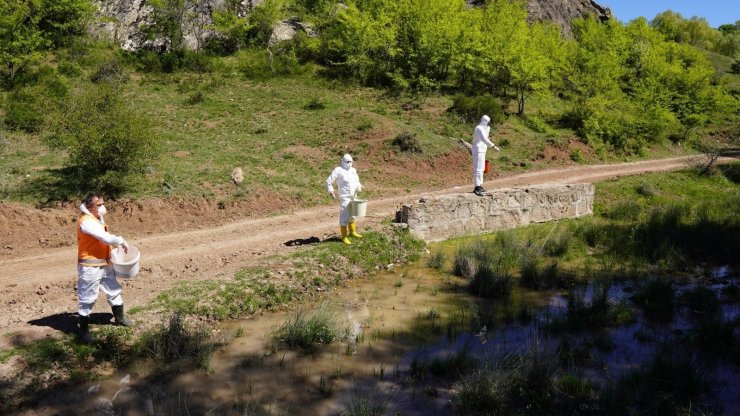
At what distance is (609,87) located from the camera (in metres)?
27.7

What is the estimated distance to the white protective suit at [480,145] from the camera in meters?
13.0

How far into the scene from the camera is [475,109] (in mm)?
24562

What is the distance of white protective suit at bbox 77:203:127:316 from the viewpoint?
6652 millimetres

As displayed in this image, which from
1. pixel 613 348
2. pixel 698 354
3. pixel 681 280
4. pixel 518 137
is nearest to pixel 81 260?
pixel 613 348

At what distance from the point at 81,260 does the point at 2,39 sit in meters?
22.8

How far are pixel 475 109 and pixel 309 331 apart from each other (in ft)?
62.4

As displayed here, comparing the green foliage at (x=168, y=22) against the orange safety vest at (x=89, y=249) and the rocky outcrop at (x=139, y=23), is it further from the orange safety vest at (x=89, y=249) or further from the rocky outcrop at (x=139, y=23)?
the orange safety vest at (x=89, y=249)

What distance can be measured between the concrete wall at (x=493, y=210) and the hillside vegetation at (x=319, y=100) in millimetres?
3730

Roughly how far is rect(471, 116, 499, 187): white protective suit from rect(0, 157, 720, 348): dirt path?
249 centimetres

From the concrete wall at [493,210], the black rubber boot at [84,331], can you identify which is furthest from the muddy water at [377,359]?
the concrete wall at [493,210]

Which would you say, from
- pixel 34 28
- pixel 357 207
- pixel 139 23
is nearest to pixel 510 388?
pixel 357 207

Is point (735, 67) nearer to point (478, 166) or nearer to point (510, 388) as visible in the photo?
point (478, 166)

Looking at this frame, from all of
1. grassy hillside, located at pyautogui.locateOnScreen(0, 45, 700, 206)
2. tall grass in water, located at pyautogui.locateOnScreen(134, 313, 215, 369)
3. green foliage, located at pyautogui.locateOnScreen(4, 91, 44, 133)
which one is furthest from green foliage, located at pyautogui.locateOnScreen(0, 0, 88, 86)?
tall grass in water, located at pyautogui.locateOnScreen(134, 313, 215, 369)

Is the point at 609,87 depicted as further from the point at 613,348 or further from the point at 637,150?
the point at 613,348
